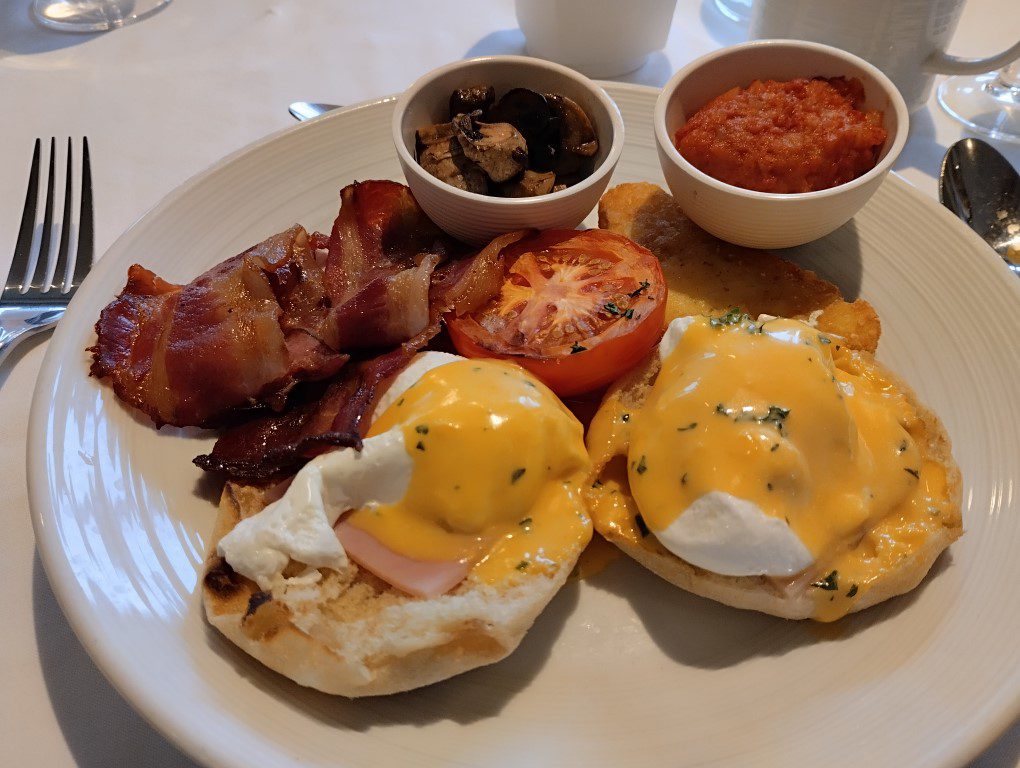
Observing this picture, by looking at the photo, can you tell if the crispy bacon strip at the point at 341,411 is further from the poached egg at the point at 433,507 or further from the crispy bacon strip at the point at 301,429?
the poached egg at the point at 433,507

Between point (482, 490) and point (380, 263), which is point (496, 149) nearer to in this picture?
point (380, 263)

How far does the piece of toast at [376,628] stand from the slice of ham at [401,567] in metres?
0.03

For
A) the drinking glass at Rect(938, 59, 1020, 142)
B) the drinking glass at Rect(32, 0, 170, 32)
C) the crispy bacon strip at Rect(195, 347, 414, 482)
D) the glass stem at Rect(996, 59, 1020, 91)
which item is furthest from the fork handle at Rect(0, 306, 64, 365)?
the glass stem at Rect(996, 59, 1020, 91)

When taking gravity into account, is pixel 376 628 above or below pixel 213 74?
below

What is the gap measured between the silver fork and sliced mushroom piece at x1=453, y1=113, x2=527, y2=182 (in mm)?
1644

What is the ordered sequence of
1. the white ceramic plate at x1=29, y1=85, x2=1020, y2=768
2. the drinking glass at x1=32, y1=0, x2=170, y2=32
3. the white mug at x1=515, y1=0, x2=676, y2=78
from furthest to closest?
1. the drinking glass at x1=32, y1=0, x2=170, y2=32
2. the white mug at x1=515, y1=0, x2=676, y2=78
3. the white ceramic plate at x1=29, y1=85, x2=1020, y2=768

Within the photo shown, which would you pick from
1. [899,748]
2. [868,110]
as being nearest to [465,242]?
[868,110]

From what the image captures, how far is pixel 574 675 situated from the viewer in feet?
6.77

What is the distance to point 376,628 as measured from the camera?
76.2 inches

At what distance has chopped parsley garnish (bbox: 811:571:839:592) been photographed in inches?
77.9

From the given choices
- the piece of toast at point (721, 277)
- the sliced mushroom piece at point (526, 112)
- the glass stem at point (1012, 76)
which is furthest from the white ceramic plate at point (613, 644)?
the glass stem at point (1012, 76)

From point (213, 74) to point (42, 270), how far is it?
5.39ft

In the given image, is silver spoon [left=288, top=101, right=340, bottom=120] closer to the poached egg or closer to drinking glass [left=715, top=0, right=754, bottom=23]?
the poached egg

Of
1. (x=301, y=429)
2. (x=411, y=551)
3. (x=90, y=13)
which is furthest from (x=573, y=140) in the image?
(x=90, y=13)
